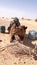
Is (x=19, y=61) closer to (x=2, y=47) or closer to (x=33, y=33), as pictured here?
(x=2, y=47)

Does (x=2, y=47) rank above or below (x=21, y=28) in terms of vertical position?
below

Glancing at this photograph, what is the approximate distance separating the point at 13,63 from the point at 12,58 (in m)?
0.38

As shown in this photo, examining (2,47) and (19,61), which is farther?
(2,47)

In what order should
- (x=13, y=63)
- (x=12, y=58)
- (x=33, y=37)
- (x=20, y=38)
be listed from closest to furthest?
(x=13, y=63) < (x=12, y=58) < (x=20, y=38) < (x=33, y=37)

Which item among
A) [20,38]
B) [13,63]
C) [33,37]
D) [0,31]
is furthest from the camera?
[0,31]

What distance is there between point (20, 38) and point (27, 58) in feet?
7.82

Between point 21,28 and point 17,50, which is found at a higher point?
point 21,28

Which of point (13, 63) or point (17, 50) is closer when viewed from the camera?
point (13, 63)

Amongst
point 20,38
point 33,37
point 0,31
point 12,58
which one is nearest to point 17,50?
point 12,58

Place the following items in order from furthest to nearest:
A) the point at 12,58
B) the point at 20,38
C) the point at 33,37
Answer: the point at 33,37
the point at 20,38
the point at 12,58

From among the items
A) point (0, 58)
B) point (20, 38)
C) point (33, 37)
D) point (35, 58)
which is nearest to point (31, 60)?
point (35, 58)

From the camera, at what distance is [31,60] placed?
5973 millimetres

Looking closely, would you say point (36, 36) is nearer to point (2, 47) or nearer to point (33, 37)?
point (33, 37)

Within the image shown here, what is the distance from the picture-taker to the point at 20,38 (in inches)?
331
